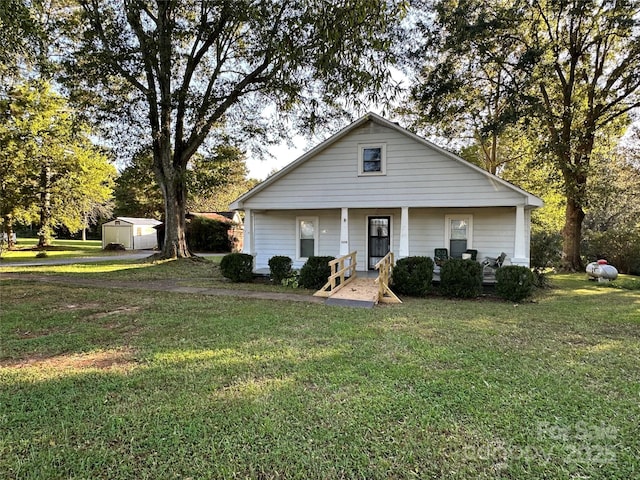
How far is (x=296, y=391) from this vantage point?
3.61 m

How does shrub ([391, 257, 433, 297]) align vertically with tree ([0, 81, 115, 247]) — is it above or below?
below

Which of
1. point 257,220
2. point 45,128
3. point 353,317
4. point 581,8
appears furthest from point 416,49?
point 45,128

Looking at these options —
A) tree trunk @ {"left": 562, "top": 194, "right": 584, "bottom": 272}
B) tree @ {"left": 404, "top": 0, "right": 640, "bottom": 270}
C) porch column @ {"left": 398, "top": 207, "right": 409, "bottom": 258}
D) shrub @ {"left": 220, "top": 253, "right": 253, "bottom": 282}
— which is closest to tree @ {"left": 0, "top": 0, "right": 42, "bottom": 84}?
shrub @ {"left": 220, "top": 253, "right": 253, "bottom": 282}

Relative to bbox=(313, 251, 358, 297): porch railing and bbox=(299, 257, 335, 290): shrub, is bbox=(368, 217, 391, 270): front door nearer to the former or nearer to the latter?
bbox=(313, 251, 358, 297): porch railing

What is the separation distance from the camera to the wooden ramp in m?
8.17

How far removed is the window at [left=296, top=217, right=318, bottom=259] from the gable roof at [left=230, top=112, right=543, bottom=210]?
198 centimetres

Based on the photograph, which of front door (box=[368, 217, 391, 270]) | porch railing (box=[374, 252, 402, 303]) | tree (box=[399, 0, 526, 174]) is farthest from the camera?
tree (box=[399, 0, 526, 174])

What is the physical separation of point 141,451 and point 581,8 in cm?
1759

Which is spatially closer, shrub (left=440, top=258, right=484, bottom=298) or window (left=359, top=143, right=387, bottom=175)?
shrub (left=440, top=258, right=484, bottom=298)

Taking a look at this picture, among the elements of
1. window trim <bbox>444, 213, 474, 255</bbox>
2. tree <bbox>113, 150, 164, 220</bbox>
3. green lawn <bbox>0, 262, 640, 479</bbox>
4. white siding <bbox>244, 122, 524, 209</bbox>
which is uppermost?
→ tree <bbox>113, 150, 164, 220</bbox>

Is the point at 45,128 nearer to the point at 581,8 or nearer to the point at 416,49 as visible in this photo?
the point at 416,49

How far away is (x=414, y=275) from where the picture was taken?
9.38 meters

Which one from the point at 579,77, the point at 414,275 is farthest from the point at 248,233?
the point at 579,77

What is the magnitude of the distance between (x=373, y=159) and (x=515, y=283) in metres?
5.49
